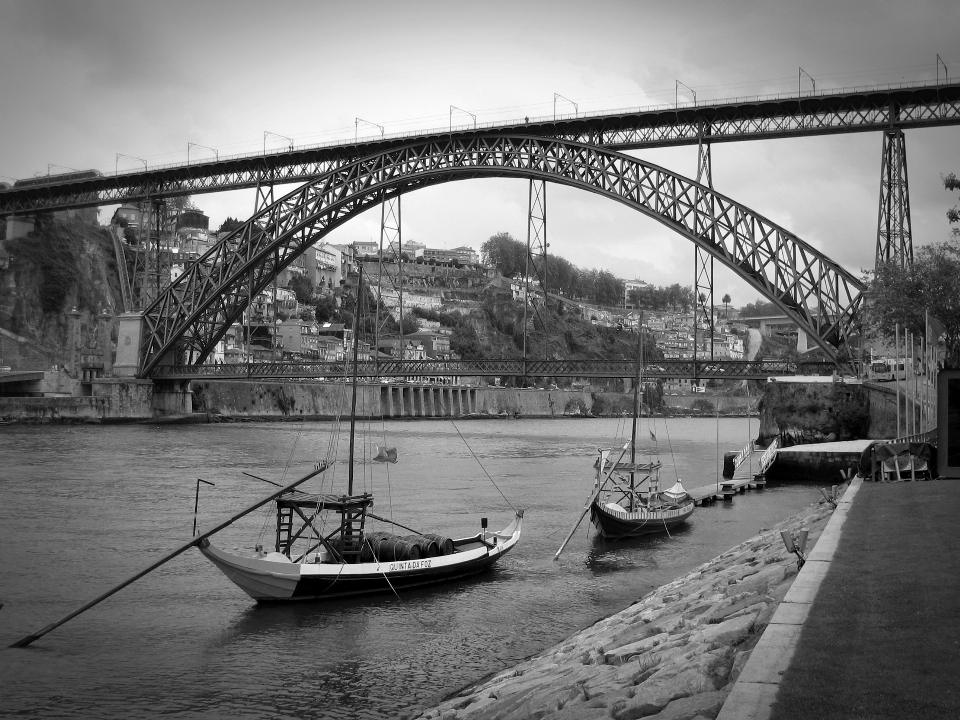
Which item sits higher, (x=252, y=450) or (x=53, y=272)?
(x=53, y=272)

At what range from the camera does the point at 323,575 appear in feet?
64.4

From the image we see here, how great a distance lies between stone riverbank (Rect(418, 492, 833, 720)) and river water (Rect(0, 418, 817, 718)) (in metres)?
1.86

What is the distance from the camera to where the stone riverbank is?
8.42 meters

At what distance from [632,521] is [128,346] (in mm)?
62543

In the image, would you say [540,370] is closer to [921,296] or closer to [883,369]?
[883,369]

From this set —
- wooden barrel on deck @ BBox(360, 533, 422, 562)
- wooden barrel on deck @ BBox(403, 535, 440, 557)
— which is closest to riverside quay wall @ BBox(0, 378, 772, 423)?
wooden barrel on deck @ BBox(403, 535, 440, 557)

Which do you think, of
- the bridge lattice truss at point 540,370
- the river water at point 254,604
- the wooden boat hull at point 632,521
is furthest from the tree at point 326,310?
the wooden boat hull at point 632,521

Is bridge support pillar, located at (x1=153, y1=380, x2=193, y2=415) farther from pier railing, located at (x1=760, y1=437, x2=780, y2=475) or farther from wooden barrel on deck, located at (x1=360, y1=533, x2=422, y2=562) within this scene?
wooden barrel on deck, located at (x1=360, y1=533, x2=422, y2=562)

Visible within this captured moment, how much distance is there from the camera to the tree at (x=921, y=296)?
136 feet

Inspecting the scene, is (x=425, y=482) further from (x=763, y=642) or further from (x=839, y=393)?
(x=763, y=642)

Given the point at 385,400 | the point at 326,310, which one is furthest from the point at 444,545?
the point at 326,310

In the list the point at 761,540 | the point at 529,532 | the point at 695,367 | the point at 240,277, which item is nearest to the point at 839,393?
the point at 695,367

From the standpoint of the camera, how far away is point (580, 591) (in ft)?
69.7

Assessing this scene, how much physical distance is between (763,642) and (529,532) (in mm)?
21342
